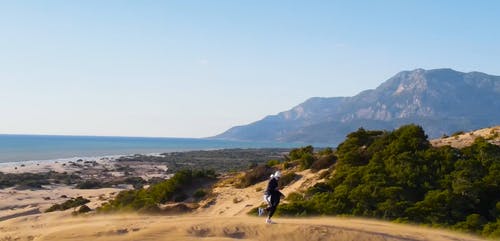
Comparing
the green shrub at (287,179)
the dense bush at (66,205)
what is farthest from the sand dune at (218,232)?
the dense bush at (66,205)

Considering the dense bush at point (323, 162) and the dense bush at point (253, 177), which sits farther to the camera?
the dense bush at point (253, 177)

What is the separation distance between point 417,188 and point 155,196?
12388 mm

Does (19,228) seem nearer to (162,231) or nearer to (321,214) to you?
(162,231)

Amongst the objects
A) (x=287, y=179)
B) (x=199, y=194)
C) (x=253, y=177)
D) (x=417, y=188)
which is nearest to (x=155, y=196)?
(x=199, y=194)

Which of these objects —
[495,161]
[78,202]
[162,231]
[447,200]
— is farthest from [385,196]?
[78,202]

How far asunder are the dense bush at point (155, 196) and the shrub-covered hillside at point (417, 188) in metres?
6.94

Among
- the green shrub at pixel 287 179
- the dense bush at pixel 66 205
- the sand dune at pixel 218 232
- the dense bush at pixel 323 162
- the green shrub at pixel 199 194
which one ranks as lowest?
the dense bush at pixel 66 205

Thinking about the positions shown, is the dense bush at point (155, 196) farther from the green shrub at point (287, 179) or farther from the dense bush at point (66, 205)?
the green shrub at point (287, 179)

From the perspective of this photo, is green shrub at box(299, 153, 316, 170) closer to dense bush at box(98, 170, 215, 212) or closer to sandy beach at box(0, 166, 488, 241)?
dense bush at box(98, 170, 215, 212)

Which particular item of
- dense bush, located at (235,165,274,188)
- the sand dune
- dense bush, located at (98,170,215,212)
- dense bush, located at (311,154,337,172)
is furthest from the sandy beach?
dense bush, located at (235,165,274,188)

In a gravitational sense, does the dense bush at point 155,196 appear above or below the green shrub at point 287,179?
below

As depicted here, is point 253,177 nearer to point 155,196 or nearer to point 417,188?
point 155,196

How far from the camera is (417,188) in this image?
72.1 ft

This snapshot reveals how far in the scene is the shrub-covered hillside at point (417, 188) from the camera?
19.9 m
